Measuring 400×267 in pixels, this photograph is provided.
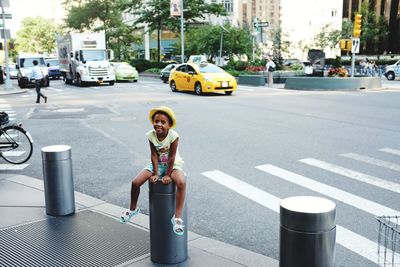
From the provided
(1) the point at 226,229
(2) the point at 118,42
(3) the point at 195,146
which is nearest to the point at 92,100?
(3) the point at 195,146

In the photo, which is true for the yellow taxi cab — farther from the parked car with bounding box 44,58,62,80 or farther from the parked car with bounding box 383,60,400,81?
the parked car with bounding box 44,58,62,80

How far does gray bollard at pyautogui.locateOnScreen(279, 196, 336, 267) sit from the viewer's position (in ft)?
8.79

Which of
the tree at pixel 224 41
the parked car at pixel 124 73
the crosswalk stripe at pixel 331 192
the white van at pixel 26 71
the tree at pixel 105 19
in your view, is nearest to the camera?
the crosswalk stripe at pixel 331 192

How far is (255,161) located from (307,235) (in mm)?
5348

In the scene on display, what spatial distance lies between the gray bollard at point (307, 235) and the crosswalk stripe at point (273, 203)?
65.4 inches

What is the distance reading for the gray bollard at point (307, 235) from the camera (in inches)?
105

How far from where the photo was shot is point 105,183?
6781mm

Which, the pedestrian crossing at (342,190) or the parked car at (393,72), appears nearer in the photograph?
the pedestrian crossing at (342,190)

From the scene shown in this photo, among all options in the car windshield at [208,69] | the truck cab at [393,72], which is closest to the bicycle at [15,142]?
the car windshield at [208,69]

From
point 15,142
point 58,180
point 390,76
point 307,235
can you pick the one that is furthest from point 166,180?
point 390,76

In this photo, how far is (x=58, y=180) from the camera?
512 centimetres

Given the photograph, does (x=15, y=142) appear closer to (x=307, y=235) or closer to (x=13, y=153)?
Result: (x=13, y=153)

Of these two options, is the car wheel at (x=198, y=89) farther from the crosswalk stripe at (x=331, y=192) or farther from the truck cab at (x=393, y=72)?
the truck cab at (x=393, y=72)

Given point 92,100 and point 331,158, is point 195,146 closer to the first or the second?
point 331,158
